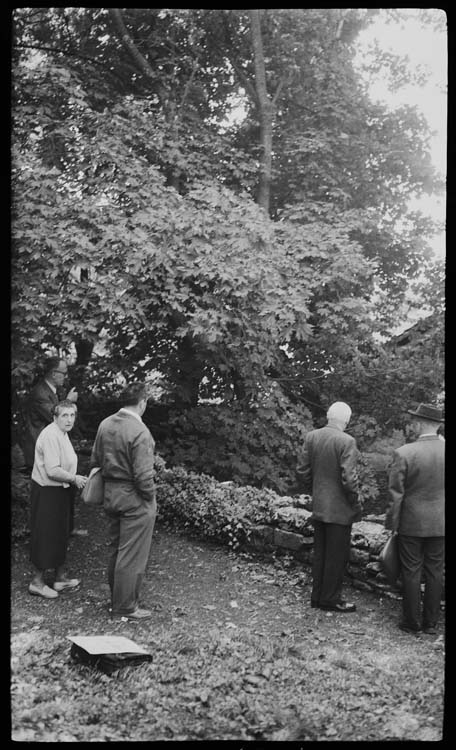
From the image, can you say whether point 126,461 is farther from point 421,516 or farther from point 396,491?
point 421,516

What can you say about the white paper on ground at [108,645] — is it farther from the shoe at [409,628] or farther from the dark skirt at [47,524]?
the shoe at [409,628]

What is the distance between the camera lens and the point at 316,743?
3.76 meters

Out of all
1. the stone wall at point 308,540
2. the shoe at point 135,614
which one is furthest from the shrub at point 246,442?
the shoe at point 135,614

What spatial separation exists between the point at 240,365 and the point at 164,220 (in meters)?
2.10

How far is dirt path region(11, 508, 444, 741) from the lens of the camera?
150 inches

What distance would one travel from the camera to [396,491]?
507 centimetres

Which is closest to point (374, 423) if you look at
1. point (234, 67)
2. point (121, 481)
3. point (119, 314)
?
point (119, 314)

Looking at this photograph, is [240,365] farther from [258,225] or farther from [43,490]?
[43,490]

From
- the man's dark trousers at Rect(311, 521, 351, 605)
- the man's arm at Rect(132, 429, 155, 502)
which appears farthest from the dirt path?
the man's arm at Rect(132, 429, 155, 502)

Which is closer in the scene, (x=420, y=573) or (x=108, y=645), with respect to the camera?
(x=108, y=645)

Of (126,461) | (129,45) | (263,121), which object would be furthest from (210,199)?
(126,461)

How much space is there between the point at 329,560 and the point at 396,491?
98cm

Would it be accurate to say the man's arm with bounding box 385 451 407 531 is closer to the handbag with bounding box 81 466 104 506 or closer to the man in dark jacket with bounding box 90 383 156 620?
the man in dark jacket with bounding box 90 383 156 620
